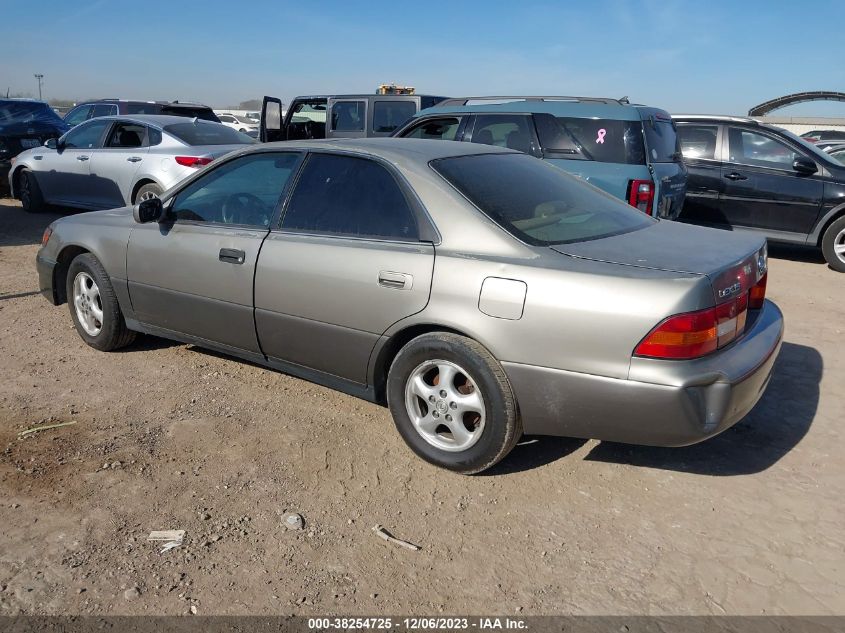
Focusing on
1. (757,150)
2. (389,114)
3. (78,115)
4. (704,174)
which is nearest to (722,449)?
(704,174)

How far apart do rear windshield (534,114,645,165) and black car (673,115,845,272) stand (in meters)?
2.94

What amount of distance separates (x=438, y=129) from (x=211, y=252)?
470 cm

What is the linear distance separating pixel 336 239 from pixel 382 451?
1.14 metres

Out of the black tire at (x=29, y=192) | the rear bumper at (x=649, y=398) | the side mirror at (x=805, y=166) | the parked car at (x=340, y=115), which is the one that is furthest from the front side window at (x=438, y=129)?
the black tire at (x=29, y=192)

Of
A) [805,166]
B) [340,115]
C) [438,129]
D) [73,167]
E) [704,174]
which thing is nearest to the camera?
[438,129]

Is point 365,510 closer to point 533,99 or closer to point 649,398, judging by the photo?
point 649,398

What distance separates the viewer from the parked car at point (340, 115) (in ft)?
34.8

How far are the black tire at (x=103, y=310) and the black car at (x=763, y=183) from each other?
7286 millimetres

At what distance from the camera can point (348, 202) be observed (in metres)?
3.88

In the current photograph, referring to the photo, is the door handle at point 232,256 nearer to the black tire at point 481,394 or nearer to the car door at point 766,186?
the black tire at point 481,394

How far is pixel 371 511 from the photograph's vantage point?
10.5 feet

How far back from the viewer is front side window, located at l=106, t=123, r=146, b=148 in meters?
9.41

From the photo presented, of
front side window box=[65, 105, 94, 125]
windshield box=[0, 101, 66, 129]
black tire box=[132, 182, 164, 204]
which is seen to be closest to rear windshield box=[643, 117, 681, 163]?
black tire box=[132, 182, 164, 204]

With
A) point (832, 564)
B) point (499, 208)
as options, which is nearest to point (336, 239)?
point (499, 208)
